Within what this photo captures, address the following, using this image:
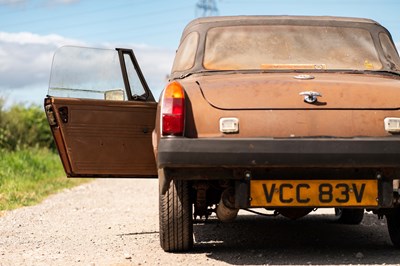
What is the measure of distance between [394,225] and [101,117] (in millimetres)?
2510

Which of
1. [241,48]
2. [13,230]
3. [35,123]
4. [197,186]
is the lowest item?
[35,123]

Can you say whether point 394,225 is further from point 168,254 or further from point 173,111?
point 173,111

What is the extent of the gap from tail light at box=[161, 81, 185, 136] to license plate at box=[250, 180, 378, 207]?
0.64 meters

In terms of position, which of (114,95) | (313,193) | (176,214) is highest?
(114,95)

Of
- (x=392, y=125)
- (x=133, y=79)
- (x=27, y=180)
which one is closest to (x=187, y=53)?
(x=133, y=79)

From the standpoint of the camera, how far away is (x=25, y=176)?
1750 centimetres

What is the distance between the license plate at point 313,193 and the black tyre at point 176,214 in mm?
636

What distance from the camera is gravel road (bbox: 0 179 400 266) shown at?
679 cm

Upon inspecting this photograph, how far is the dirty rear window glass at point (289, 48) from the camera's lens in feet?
23.6

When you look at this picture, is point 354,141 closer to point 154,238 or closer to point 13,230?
point 154,238

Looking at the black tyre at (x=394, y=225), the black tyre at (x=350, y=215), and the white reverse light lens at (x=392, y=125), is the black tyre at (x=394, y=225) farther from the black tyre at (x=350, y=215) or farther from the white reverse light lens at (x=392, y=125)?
the black tyre at (x=350, y=215)

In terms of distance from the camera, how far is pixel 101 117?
753 cm

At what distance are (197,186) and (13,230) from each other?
288cm

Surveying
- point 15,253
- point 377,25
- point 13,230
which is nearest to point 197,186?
point 15,253
